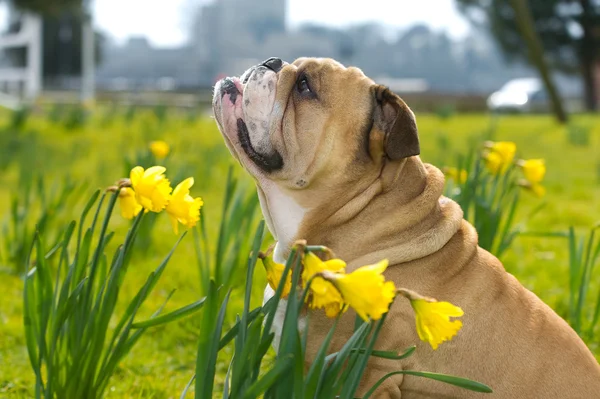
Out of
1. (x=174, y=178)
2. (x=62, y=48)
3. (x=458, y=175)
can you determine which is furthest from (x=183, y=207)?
(x=62, y=48)

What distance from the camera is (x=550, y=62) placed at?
87.6ft

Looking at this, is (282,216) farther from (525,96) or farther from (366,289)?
(525,96)

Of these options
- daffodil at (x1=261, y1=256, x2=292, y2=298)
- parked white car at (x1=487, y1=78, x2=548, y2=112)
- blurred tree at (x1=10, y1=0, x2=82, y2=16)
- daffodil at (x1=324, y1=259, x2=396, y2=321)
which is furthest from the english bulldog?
parked white car at (x1=487, y1=78, x2=548, y2=112)

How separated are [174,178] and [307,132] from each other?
3.21ft

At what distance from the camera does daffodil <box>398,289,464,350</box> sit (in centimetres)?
149

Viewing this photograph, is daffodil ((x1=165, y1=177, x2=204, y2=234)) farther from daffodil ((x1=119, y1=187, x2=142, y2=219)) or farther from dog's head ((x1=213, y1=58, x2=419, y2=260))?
dog's head ((x1=213, y1=58, x2=419, y2=260))

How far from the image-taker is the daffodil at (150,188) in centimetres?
182

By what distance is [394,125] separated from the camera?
7.34 ft

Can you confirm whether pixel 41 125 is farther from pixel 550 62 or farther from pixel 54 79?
pixel 54 79

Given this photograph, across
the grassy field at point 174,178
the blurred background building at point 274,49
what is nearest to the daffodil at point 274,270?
the grassy field at point 174,178

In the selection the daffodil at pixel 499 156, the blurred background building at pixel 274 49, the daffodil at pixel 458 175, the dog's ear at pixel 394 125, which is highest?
the dog's ear at pixel 394 125

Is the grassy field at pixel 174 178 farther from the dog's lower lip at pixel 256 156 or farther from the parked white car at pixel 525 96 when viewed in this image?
the parked white car at pixel 525 96

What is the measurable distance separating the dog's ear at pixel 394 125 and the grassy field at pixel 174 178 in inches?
45.9

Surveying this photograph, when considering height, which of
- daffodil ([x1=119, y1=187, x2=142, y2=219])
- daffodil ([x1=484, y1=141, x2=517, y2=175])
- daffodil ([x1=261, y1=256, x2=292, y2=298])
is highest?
daffodil ([x1=119, y1=187, x2=142, y2=219])
